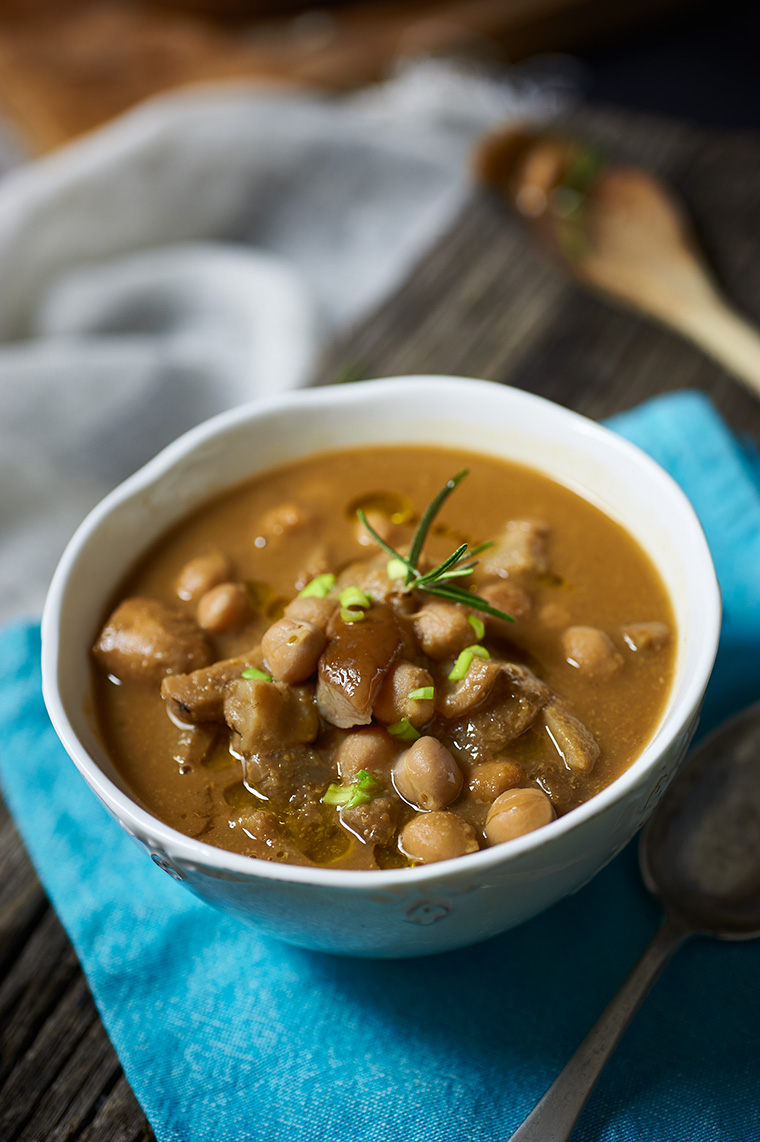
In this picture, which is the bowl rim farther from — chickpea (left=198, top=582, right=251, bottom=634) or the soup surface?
chickpea (left=198, top=582, right=251, bottom=634)

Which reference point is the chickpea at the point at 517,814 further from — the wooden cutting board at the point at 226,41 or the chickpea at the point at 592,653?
the wooden cutting board at the point at 226,41

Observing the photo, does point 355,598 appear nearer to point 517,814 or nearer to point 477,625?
point 477,625

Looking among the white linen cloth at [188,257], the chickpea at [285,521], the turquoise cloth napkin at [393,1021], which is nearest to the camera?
the turquoise cloth napkin at [393,1021]

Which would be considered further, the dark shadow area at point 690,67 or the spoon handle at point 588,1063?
the dark shadow area at point 690,67

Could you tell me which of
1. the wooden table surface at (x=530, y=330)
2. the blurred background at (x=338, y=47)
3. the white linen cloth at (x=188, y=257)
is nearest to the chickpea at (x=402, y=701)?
the wooden table surface at (x=530, y=330)

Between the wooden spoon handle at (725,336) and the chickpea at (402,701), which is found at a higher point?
the chickpea at (402,701)

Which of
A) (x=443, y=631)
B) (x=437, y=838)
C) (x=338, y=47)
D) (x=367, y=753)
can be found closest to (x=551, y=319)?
(x=443, y=631)

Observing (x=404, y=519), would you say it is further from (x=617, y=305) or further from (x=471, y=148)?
(x=471, y=148)
